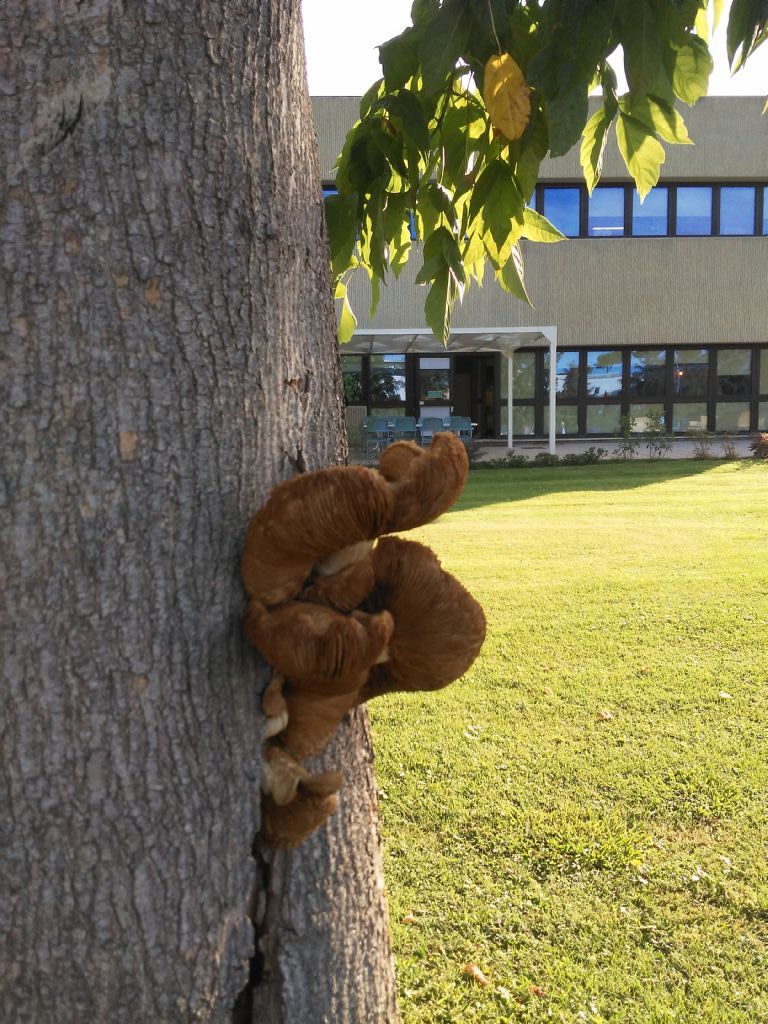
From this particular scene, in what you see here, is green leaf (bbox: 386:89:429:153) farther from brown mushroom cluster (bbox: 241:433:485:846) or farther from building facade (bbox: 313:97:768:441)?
building facade (bbox: 313:97:768:441)

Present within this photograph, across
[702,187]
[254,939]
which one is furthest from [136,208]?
[702,187]

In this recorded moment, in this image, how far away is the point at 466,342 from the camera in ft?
71.9

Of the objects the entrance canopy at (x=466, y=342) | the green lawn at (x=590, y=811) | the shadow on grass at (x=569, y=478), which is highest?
the entrance canopy at (x=466, y=342)

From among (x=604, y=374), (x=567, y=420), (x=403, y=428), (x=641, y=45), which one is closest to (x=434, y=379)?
(x=403, y=428)

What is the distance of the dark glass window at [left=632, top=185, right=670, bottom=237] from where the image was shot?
23828mm

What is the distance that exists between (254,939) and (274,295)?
3.13ft

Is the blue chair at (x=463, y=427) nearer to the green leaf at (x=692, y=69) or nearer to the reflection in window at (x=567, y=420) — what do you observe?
the reflection in window at (x=567, y=420)

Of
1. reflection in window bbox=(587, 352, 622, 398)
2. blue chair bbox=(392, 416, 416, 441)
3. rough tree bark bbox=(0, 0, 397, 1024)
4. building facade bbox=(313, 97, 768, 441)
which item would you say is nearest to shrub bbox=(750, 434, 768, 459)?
building facade bbox=(313, 97, 768, 441)

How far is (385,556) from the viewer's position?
1.16 meters

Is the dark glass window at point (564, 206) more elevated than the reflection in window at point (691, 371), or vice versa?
the dark glass window at point (564, 206)

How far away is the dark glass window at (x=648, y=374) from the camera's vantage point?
24.7 m

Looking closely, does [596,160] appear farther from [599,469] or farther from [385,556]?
[599,469]

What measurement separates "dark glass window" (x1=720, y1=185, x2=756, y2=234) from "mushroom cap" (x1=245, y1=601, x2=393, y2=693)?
2672 cm

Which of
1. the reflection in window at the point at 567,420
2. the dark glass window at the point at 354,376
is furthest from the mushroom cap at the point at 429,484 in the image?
the reflection in window at the point at 567,420
